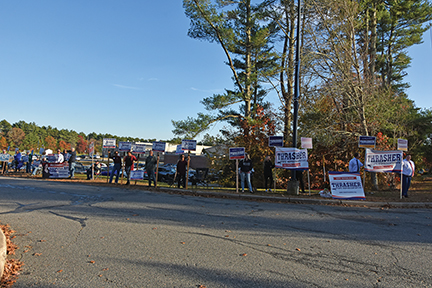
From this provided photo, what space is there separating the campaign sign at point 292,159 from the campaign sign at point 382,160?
2547mm

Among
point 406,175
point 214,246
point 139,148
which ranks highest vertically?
point 139,148

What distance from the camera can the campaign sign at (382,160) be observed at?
43.7ft

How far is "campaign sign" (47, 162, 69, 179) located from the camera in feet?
67.7

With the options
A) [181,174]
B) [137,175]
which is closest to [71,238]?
[181,174]

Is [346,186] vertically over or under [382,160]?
under

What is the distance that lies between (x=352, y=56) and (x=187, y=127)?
9.95 m

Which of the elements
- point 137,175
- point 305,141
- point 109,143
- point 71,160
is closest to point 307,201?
point 305,141

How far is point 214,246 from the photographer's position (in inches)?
217

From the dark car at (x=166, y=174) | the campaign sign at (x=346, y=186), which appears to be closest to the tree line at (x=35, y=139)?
the dark car at (x=166, y=174)

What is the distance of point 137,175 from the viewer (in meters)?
17.5

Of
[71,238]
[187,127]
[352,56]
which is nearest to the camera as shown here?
[71,238]

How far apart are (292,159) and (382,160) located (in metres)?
3.75

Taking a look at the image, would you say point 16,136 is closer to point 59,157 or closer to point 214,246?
point 59,157

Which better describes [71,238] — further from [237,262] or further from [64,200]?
[64,200]
